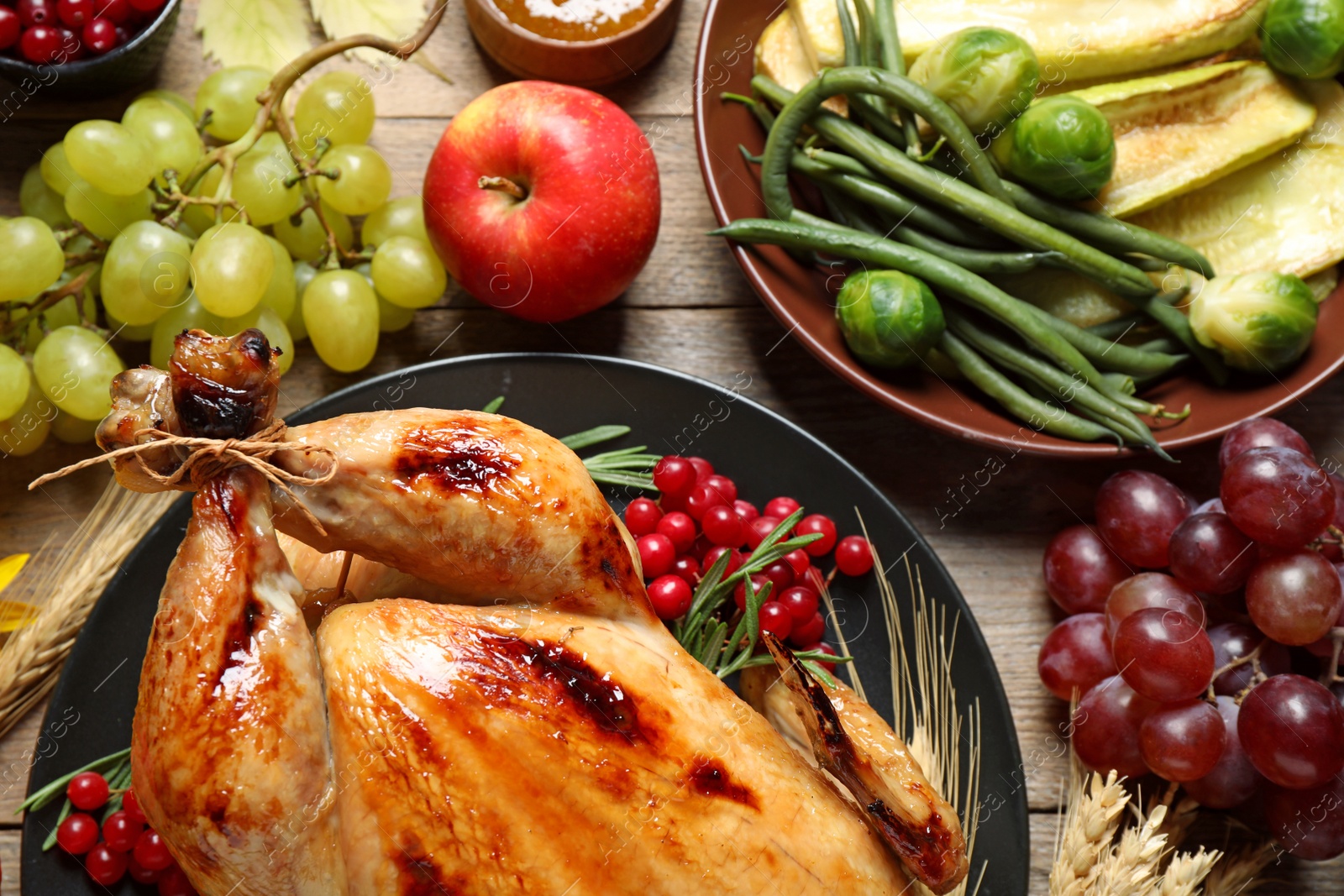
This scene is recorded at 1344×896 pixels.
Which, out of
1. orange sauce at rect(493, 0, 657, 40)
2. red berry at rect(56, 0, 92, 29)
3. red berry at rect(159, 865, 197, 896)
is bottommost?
red berry at rect(159, 865, 197, 896)

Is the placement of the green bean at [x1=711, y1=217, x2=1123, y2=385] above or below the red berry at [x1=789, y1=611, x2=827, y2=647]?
above

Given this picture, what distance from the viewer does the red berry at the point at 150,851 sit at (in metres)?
1.47

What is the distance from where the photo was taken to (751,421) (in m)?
1.69

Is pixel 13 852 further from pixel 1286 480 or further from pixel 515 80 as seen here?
pixel 1286 480

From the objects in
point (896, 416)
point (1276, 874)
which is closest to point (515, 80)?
point (896, 416)

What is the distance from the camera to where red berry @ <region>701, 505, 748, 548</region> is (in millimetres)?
1606

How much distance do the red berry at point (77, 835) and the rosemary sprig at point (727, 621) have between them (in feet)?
2.91

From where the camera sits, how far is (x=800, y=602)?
5.20 ft

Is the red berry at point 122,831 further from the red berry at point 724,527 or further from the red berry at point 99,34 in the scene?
the red berry at point 99,34

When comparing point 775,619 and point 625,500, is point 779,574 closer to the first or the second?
point 775,619

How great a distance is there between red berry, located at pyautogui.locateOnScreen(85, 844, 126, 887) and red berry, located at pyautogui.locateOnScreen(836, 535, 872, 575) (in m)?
1.15

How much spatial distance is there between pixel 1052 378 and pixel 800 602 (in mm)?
533

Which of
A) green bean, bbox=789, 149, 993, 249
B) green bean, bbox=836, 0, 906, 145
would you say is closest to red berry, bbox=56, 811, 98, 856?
green bean, bbox=789, 149, 993, 249

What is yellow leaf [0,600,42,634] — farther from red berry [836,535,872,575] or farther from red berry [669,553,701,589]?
red berry [836,535,872,575]
